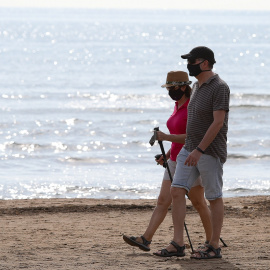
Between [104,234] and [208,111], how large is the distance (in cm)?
277

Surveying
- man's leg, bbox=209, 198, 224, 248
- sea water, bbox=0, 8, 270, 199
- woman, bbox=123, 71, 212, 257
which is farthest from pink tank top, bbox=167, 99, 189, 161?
sea water, bbox=0, 8, 270, 199

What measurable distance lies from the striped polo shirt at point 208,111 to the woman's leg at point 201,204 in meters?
0.49

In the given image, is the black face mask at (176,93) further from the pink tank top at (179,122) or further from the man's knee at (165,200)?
the man's knee at (165,200)

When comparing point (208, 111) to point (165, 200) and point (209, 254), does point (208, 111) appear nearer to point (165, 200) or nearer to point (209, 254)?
point (165, 200)

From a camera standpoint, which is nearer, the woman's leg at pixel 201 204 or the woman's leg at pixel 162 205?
the woman's leg at pixel 201 204

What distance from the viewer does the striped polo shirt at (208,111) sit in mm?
6805

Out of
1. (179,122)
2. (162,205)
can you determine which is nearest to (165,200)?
(162,205)

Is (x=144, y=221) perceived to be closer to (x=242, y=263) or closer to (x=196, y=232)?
(x=196, y=232)

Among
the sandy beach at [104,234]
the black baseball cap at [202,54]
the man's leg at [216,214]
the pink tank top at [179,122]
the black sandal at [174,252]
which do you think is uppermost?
the black baseball cap at [202,54]

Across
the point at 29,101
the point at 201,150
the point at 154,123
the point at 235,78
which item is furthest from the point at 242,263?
the point at 235,78

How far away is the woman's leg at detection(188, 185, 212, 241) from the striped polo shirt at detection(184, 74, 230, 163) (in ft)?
1.61

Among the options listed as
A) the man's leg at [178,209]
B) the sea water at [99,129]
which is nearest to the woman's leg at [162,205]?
the man's leg at [178,209]

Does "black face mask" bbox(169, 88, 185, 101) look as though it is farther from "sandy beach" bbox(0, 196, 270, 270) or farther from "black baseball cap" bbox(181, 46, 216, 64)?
"sandy beach" bbox(0, 196, 270, 270)

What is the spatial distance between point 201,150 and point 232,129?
1647cm
